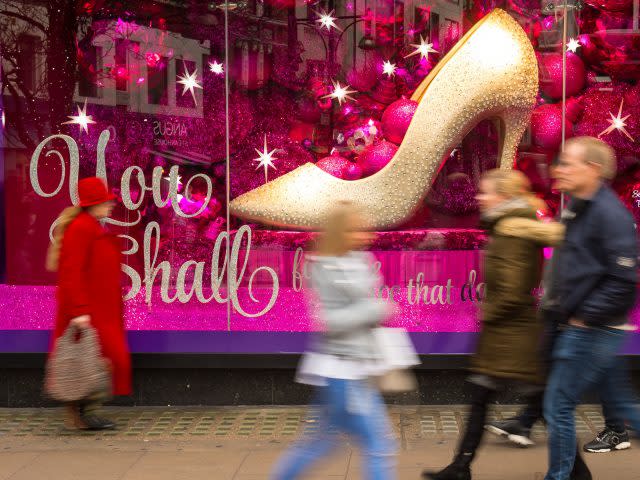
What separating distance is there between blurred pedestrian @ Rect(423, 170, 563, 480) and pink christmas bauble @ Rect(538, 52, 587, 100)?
8.21 ft

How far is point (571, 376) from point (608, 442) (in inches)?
60.8

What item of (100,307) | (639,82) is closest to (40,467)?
(100,307)

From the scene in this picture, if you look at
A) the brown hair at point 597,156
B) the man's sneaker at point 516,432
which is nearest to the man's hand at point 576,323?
the brown hair at point 597,156

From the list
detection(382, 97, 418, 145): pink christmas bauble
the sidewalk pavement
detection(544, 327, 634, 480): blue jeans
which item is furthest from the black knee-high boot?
detection(382, 97, 418, 145): pink christmas bauble

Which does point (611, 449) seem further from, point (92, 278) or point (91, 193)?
point (91, 193)

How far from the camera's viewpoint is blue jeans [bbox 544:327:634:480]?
4398 mm

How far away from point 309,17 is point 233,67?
67 centimetres

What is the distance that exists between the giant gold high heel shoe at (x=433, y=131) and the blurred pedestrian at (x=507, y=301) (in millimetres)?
2458

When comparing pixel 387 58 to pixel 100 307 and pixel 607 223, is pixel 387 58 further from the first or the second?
pixel 607 223

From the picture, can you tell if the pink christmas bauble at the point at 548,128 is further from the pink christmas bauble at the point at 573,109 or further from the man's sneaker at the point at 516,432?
the man's sneaker at the point at 516,432

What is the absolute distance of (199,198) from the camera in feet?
24.5

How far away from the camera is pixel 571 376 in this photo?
14.5ft

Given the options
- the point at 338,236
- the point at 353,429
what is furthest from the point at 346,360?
the point at 338,236

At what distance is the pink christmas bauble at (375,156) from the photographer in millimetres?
7539
